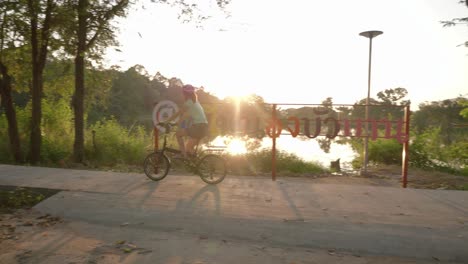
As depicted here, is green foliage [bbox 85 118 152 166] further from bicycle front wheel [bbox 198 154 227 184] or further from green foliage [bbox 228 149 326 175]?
bicycle front wheel [bbox 198 154 227 184]

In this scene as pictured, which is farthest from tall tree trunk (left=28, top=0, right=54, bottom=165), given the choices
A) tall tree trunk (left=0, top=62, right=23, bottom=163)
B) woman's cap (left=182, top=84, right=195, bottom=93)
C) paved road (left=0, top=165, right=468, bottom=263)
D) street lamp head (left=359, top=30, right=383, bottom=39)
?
street lamp head (left=359, top=30, right=383, bottom=39)

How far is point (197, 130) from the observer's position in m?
7.07

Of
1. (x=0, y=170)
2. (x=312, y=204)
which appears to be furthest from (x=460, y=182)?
(x=0, y=170)

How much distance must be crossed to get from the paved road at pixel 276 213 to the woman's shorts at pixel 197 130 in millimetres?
933

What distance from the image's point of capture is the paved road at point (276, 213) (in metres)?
4.43

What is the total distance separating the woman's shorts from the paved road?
0.93 metres

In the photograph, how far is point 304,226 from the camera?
4824 mm

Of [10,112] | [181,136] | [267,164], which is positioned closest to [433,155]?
[267,164]

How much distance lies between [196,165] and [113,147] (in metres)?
5.86

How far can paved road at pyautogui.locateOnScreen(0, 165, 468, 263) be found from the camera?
14.5 feet

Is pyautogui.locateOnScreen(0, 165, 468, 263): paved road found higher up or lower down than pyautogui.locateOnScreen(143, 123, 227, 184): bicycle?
lower down

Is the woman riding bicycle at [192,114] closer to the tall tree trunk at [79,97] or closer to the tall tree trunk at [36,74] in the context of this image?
the tall tree trunk at [79,97]

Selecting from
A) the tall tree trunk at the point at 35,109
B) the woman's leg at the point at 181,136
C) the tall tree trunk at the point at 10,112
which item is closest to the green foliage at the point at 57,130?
the tall tree trunk at the point at 35,109

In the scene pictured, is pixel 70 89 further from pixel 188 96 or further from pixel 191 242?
pixel 191 242
